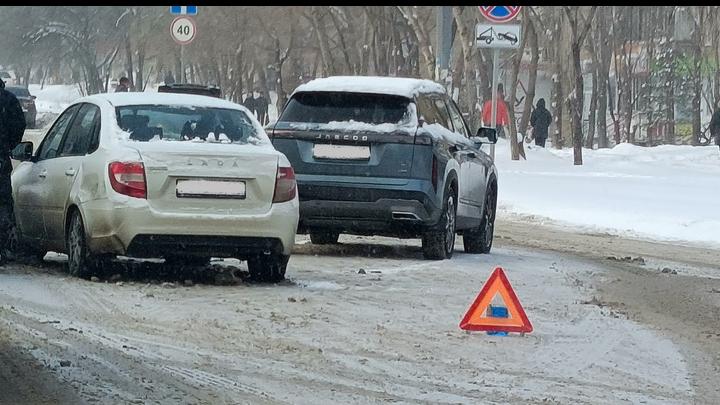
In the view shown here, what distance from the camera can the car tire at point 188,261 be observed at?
45.1 ft

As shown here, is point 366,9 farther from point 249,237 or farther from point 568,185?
point 249,237

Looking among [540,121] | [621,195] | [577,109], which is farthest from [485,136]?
[540,121]

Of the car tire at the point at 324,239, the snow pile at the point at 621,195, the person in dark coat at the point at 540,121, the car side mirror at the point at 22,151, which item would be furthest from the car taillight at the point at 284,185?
the person in dark coat at the point at 540,121

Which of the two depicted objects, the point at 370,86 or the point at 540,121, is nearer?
the point at 370,86

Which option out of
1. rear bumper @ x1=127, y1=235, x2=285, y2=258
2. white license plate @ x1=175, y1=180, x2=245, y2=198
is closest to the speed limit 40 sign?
rear bumper @ x1=127, y1=235, x2=285, y2=258

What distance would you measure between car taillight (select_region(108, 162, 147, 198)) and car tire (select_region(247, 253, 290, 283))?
119cm

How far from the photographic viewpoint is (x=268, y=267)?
12547 millimetres

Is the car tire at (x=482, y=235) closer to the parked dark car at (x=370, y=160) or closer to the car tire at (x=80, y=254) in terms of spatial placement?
the parked dark car at (x=370, y=160)

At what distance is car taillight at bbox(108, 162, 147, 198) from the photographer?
11680 mm

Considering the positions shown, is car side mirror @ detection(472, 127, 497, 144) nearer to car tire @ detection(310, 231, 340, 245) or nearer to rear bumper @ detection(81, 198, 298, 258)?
car tire @ detection(310, 231, 340, 245)

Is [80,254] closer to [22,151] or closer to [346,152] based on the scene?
[22,151]

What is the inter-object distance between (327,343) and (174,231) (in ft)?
8.51

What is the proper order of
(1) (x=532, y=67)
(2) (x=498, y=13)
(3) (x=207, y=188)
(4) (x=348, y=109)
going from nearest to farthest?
1. (3) (x=207, y=188)
2. (4) (x=348, y=109)
3. (2) (x=498, y=13)
4. (1) (x=532, y=67)

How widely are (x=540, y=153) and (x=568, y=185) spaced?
587 inches
